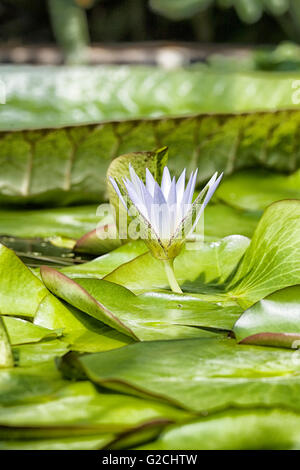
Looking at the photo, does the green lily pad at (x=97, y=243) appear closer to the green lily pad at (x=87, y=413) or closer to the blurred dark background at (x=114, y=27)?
the green lily pad at (x=87, y=413)

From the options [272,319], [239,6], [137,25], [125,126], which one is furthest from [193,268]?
[137,25]

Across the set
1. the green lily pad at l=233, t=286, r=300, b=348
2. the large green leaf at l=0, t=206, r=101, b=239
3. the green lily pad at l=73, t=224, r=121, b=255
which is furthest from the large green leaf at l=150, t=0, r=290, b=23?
the green lily pad at l=233, t=286, r=300, b=348

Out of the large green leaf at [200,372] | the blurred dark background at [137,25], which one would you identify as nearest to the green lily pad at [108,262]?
the large green leaf at [200,372]

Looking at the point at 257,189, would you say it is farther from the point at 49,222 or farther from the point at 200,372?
the point at 200,372

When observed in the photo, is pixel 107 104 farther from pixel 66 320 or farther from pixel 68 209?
pixel 66 320

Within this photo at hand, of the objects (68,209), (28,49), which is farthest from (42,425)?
(28,49)

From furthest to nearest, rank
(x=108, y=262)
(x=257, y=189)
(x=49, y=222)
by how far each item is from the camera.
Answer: (x=257, y=189) < (x=49, y=222) < (x=108, y=262)
